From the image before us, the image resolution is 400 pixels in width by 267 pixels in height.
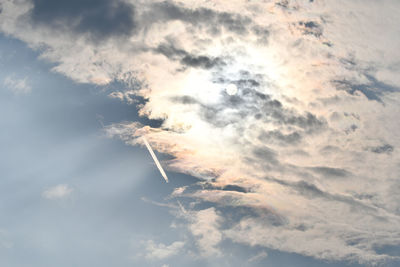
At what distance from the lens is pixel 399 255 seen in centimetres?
2050

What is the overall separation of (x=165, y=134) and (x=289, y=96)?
6.17 metres

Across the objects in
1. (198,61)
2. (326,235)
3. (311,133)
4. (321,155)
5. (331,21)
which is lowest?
(326,235)

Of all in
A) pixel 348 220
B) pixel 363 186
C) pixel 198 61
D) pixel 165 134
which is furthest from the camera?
pixel 348 220

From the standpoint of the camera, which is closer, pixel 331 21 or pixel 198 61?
pixel 331 21

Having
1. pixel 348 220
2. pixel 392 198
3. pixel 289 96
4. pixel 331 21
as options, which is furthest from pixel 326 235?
pixel 331 21

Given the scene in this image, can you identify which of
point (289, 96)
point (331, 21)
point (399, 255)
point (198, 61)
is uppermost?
point (331, 21)

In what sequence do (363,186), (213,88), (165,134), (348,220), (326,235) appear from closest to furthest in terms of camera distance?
(213,88), (165,134), (363,186), (348,220), (326,235)

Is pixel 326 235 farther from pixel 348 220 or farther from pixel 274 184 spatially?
pixel 274 184

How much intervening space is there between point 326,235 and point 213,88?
1600cm

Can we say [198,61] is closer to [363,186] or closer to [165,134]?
[165,134]

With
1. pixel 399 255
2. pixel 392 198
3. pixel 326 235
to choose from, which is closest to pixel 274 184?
pixel 392 198

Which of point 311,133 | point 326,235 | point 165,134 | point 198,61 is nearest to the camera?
point 198,61

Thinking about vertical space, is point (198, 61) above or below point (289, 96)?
above

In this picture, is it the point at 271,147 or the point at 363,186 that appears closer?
the point at 271,147
